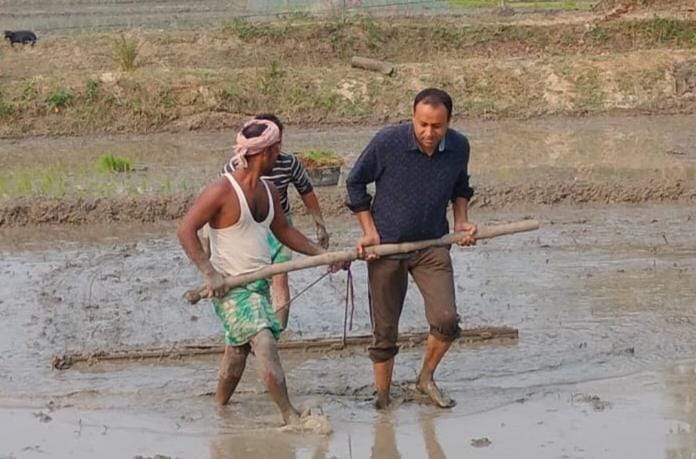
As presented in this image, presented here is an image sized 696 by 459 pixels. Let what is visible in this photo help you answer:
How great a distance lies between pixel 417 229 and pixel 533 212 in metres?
5.54

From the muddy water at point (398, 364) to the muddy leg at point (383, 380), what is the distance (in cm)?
10

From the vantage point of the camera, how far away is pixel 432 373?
6.52 metres

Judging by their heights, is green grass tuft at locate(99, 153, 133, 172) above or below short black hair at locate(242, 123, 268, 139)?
below

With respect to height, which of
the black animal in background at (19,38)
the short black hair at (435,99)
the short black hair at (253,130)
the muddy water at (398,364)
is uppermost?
the short black hair at (435,99)

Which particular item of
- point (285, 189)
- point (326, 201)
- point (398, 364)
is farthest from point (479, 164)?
point (398, 364)

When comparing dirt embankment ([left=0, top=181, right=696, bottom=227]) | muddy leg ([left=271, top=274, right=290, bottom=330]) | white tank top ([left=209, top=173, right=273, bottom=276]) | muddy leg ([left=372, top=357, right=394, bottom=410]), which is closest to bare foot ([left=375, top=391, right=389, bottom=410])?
muddy leg ([left=372, top=357, right=394, bottom=410])

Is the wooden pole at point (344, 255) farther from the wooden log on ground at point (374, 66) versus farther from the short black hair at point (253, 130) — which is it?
the wooden log on ground at point (374, 66)

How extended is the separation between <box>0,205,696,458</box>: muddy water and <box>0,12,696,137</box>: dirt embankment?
6937mm

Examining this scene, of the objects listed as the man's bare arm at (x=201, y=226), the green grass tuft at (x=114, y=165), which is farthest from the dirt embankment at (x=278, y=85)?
the man's bare arm at (x=201, y=226)

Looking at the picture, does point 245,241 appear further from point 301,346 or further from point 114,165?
point 114,165

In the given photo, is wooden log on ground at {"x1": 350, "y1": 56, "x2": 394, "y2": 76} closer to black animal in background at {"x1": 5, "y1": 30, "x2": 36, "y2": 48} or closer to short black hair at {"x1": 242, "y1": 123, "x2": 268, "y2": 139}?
black animal in background at {"x1": 5, "y1": 30, "x2": 36, "y2": 48}

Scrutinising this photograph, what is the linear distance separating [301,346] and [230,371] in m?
1.27

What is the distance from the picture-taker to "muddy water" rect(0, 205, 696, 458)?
6008 mm

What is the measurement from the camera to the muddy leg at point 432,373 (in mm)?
6384
